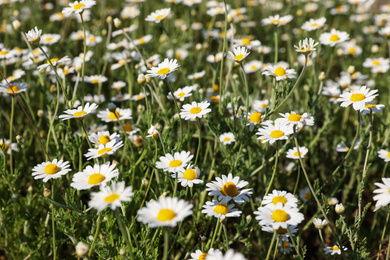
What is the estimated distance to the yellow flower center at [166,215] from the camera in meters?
1.32

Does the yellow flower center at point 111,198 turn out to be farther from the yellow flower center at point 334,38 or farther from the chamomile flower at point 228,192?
the yellow flower center at point 334,38

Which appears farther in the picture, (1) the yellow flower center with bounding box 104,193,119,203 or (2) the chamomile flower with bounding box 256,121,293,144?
(2) the chamomile flower with bounding box 256,121,293,144

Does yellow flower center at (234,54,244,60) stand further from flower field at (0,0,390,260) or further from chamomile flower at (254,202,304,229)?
chamomile flower at (254,202,304,229)

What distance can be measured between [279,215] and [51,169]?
118 cm

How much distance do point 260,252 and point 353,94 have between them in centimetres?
113

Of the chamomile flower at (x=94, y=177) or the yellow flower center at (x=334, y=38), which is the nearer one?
the chamomile flower at (x=94, y=177)

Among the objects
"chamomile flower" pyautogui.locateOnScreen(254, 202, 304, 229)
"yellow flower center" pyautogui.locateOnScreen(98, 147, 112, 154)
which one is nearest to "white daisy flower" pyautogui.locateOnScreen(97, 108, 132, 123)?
"yellow flower center" pyautogui.locateOnScreen(98, 147, 112, 154)

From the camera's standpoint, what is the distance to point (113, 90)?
3830 millimetres

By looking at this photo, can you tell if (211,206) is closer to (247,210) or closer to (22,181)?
(247,210)

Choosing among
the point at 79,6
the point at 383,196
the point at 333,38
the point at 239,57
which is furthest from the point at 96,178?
the point at 333,38

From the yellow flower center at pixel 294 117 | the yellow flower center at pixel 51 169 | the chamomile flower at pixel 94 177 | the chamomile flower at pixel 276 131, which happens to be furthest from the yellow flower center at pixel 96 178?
the yellow flower center at pixel 294 117

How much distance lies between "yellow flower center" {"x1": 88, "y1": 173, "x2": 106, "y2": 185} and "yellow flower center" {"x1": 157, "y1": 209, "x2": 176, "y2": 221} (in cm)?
42

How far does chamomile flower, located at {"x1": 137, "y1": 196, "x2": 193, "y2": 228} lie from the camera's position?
4.24 feet

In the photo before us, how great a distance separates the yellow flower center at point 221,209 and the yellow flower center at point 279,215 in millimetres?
232
